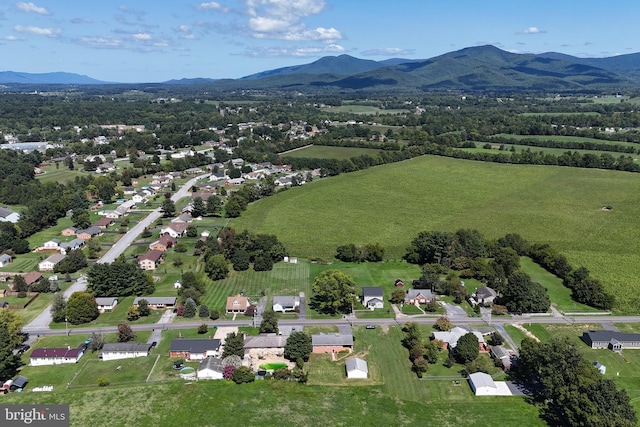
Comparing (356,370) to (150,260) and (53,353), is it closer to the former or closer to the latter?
(53,353)

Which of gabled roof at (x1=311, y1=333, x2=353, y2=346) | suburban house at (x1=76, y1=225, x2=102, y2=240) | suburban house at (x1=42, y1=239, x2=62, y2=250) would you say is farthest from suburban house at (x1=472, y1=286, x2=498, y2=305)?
suburban house at (x1=42, y1=239, x2=62, y2=250)

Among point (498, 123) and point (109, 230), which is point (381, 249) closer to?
point (109, 230)

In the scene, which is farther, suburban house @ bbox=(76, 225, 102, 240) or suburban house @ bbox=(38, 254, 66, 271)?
suburban house @ bbox=(76, 225, 102, 240)

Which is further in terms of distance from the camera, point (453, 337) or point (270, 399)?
point (453, 337)

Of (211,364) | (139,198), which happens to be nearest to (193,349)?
(211,364)

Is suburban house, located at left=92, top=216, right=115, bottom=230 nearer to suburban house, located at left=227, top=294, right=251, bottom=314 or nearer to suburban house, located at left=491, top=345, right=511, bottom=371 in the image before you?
suburban house, located at left=227, top=294, right=251, bottom=314

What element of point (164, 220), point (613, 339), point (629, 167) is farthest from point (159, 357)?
point (629, 167)

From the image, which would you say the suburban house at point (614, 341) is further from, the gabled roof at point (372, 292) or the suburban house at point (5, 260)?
the suburban house at point (5, 260)

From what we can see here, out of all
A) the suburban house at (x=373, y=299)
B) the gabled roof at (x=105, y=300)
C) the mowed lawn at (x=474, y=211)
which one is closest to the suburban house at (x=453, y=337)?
the suburban house at (x=373, y=299)
